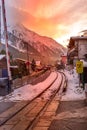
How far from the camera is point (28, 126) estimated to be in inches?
536

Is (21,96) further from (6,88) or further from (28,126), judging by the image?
(28,126)

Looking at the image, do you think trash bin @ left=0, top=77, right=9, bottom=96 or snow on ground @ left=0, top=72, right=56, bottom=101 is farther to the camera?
trash bin @ left=0, top=77, right=9, bottom=96

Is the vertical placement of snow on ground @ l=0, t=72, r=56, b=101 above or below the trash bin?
below

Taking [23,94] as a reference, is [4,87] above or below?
above

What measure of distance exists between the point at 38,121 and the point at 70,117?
1.44 m

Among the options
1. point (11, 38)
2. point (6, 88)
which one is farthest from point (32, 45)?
point (6, 88)

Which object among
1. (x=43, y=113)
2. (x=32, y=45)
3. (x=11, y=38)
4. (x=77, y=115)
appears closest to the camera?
(x=77, y=115)

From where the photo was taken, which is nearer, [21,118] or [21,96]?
[21,118]

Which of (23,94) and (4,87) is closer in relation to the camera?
(23,94)

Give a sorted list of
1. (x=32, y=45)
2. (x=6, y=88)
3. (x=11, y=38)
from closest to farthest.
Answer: (x=6, y=88) → (x=11, y=38) → (x=32, y=45)

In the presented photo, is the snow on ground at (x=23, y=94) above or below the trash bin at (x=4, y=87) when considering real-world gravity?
below

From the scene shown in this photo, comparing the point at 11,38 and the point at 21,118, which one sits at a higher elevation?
the point at 11,38

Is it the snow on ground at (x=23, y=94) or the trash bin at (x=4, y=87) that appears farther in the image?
the trash bin at (x=4, y=87)

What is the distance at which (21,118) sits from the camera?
1573 centimetres
